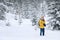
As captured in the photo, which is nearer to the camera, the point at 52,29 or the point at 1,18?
A: the point at 52,29

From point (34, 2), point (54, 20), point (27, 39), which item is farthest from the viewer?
point (34, 2)

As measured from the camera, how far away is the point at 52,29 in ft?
79.2

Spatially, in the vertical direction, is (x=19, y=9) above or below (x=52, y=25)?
above

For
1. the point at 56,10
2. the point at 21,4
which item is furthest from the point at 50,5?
the point at 21,4

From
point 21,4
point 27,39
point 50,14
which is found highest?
point 21,4

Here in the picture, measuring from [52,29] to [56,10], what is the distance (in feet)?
7.05

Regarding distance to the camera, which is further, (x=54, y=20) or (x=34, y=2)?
(x=34, y=2)

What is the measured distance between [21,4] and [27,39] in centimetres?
6319

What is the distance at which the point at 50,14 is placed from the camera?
24.8m

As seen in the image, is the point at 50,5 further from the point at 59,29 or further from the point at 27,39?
the point at 27,39

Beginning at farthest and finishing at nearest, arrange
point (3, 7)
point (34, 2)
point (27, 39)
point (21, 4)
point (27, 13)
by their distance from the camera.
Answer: point (34, 2), point (21, 4), point (27, 13), point (3, 7), point (27, 39)

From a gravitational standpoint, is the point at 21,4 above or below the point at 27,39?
above

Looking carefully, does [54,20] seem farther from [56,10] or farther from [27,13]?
[27,13]

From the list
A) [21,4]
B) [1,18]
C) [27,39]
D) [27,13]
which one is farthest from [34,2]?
[27,39]
